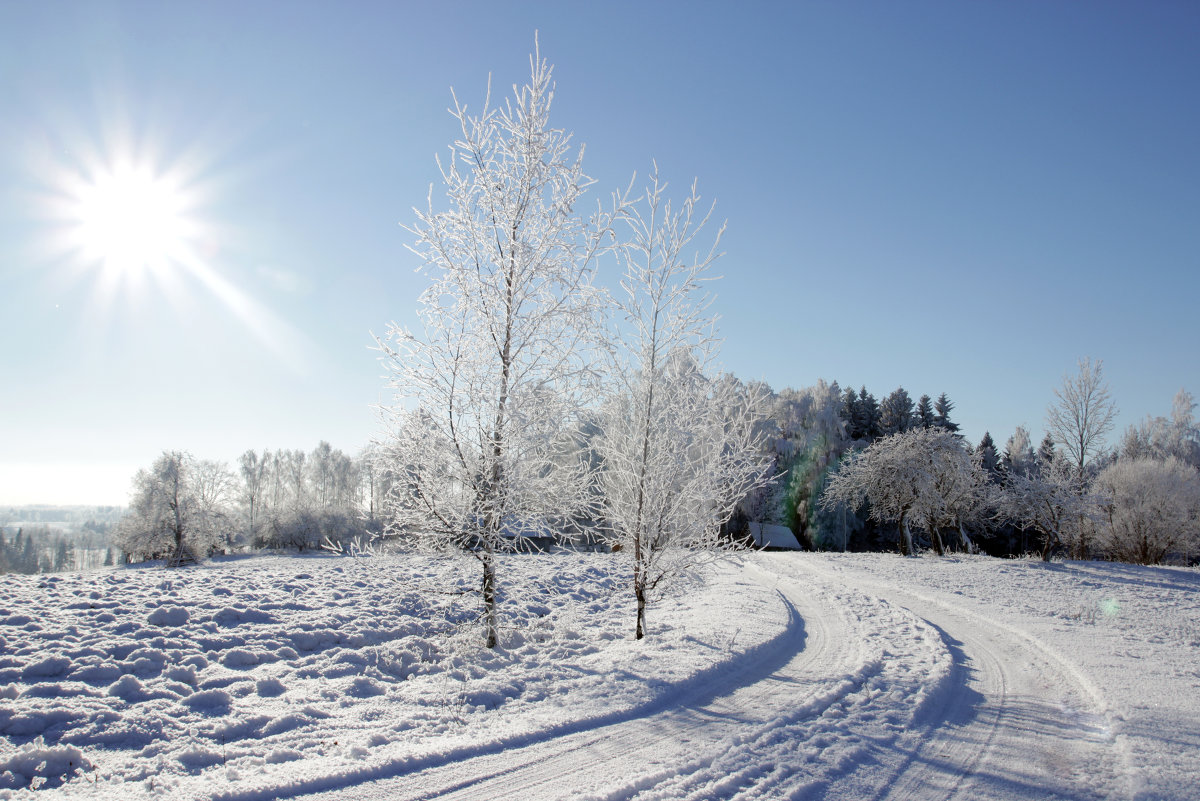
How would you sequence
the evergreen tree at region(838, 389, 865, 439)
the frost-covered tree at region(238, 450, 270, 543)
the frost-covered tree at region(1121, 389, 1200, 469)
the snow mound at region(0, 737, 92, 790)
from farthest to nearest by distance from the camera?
1. the frost-covered tree at region(238, 450, 270, 543)
2. the evergreen tree at region(838, 389, 865, 439)
3. the frost-covered tree at region(1121, 389, 1200, 469)
4. the snow mound at region(0, 737, 92, 790)

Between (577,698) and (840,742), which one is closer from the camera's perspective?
(840,742)

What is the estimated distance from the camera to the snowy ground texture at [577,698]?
4.28 m

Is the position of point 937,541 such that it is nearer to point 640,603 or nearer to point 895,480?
point 895,480

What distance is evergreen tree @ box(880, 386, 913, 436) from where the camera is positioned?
169 feet

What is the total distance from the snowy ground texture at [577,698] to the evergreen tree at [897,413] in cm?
4180

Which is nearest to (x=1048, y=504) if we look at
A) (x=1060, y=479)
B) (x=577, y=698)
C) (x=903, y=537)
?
(x=1060, y=479)

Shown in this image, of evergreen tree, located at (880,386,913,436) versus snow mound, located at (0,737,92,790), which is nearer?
snow mound, located at (0,737,92,790)

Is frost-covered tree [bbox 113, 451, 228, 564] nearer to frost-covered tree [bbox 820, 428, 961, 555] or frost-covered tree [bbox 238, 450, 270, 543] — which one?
frost-covered tree [bbox 238, 450, 270, 543]

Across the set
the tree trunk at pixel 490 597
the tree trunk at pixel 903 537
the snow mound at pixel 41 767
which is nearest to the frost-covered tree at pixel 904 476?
the tree trunk at pixel 903 537

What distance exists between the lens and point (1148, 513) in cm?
2739

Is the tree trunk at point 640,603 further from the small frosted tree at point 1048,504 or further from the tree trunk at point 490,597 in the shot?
the small frosted tree at point 1048,504

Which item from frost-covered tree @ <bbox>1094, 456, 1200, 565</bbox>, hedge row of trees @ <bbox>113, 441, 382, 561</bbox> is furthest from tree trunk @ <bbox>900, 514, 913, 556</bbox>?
hedge row of trees @ <bbox>113, 441, 382, 561</bbox>

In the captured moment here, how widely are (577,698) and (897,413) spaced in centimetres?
5392

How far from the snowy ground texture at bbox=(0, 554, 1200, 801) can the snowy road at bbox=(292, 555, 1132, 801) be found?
0.03 metres
